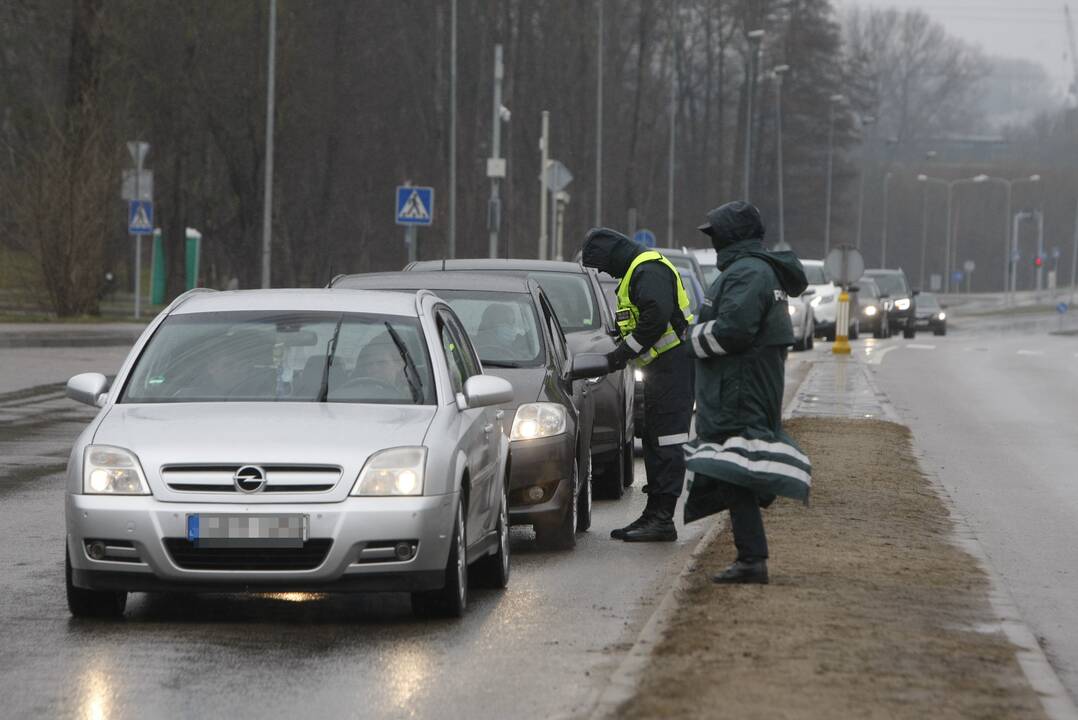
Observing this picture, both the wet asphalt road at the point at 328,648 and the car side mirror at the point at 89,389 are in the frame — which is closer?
the wet asphalt road at the point at 328,648

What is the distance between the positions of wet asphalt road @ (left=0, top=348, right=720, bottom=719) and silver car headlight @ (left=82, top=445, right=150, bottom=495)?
0.56 meters

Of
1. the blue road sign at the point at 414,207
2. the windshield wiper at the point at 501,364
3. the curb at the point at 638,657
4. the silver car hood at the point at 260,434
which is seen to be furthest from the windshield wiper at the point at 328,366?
the blue road sign at the point at 414,207

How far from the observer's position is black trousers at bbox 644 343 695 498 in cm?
1189

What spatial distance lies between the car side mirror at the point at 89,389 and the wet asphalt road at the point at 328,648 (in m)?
0.88

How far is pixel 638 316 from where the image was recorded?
1182 cm

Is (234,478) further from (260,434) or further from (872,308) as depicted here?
(872,308)

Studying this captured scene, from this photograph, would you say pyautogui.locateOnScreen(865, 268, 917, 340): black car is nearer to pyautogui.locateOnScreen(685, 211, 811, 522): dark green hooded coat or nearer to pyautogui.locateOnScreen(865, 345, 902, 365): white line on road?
pyautogui.locateOnScreen(865, 345, 902, 365): white line on road

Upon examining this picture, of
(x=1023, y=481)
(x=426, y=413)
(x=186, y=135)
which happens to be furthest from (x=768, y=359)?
(x=186, y=135)

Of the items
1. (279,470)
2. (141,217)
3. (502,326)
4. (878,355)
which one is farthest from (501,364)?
(141,217)

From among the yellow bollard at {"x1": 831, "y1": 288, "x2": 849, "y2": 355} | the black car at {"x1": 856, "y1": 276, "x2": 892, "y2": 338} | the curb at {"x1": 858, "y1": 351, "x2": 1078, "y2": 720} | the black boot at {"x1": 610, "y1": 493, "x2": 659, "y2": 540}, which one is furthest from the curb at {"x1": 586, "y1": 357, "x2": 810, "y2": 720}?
the black car at {"x1": 856, "y1": 276, "x2": 892, "y2": 338}

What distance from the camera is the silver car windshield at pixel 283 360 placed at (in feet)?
30.3

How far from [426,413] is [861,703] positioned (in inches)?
119

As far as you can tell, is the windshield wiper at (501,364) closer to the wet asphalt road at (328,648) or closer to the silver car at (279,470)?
the wet asphalt road at (328,648)

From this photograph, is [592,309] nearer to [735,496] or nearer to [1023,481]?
[1023,481]
